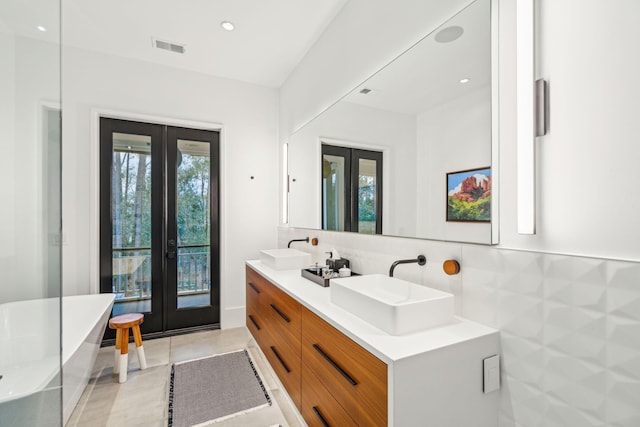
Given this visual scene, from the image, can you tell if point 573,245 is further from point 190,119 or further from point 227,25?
point 190,119

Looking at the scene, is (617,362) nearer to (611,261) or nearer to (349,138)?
(611,261)

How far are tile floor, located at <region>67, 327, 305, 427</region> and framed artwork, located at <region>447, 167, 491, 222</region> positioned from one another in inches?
57.5

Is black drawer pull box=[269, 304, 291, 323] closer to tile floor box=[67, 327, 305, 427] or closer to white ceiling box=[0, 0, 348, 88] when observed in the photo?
tile floor box=[67, 327, 305, 427]

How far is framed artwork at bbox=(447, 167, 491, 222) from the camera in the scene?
1.26m

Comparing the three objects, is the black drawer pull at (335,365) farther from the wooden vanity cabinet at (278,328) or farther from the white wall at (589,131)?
the white wall at (589,131)

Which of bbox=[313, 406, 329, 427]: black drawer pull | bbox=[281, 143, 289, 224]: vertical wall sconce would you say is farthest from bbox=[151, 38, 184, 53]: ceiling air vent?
bbox=[313, 406, 329, 427]: black drawer pull

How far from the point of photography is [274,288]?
2113mm

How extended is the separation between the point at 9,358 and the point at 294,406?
54.1 inches

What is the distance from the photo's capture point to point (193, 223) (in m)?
3.35

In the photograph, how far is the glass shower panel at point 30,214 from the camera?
0.99m

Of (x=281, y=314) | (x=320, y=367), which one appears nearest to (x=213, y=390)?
(x=281, y=314)

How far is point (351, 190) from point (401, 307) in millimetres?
1223

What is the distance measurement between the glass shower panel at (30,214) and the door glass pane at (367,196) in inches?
64.0

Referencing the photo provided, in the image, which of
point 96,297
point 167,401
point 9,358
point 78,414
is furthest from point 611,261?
point 96,297
